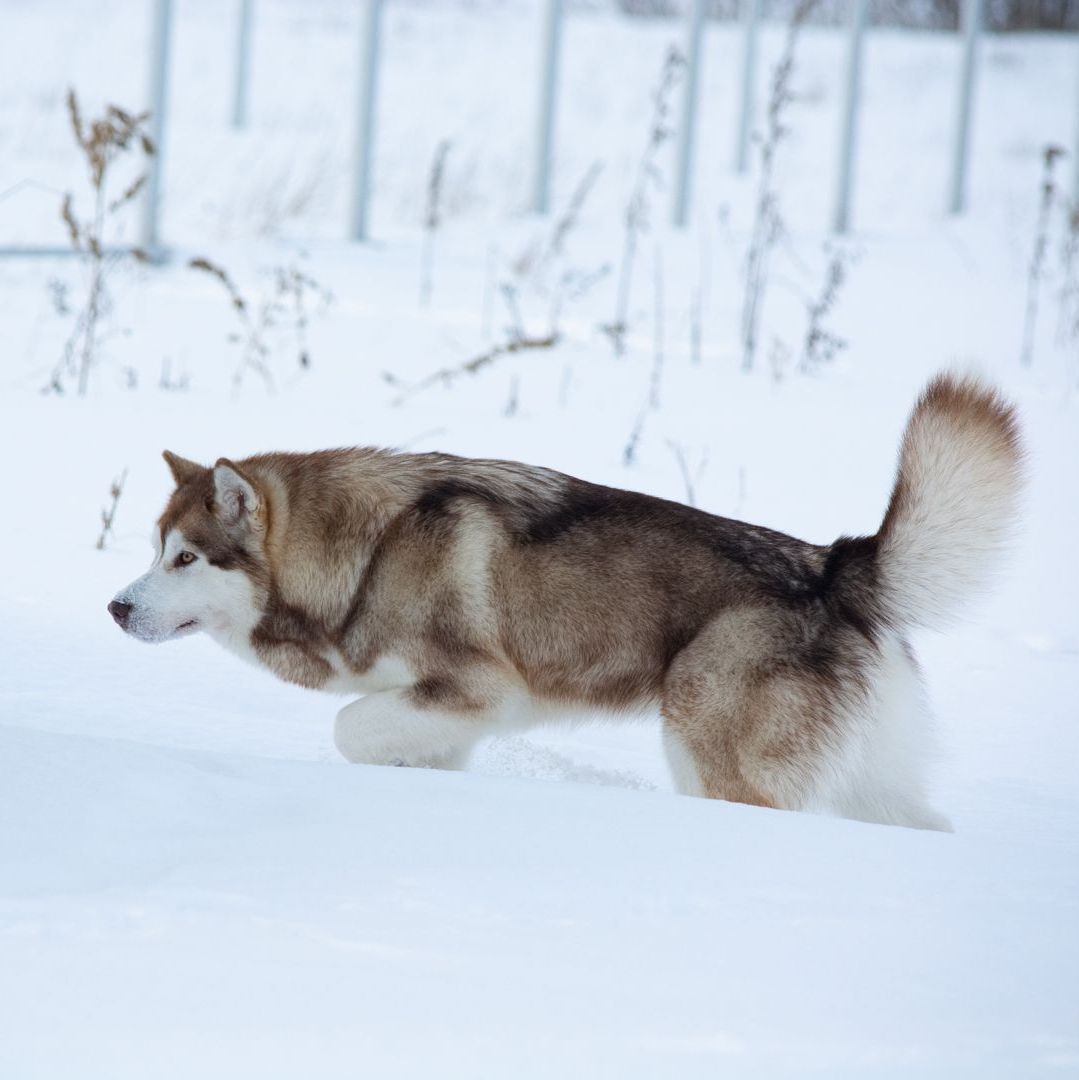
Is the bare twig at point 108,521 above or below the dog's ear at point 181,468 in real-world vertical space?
below

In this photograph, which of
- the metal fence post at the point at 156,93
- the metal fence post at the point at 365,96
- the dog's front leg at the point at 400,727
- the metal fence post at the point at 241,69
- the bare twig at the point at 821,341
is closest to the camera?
the dog's front leg at the point at 400,727

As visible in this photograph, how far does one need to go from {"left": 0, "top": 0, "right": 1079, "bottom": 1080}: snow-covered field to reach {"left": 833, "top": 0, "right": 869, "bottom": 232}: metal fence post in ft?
2.33

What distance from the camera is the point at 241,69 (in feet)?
56.1

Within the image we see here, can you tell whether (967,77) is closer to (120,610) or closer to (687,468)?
(687,468)

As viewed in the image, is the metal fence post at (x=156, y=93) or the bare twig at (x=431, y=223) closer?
the bare twig at (x=431, y=223)

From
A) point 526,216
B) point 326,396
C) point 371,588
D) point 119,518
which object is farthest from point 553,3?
point 371,588

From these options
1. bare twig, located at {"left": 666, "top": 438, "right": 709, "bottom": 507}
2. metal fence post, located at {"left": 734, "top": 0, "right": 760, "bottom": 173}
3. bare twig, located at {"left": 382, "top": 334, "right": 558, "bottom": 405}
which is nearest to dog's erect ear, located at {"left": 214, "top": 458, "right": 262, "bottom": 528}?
bare twig, located at {"left": 666, "top": 438, "right": 709, "bottom": 507}

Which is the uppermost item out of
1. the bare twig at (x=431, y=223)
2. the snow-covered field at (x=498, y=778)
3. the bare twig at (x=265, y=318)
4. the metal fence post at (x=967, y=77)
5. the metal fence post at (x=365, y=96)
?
the metal fence post at (x=967, y=77)

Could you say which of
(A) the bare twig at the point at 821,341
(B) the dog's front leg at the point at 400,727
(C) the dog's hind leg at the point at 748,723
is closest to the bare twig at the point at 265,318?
(A) the bare twig at the point at 821,341

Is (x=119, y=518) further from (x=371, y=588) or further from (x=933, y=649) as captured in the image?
(x=933, y=649)

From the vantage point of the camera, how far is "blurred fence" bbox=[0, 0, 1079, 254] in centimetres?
923

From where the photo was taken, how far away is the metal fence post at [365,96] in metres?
9.97

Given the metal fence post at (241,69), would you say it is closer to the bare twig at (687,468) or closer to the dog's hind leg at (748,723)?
the bare twig at (687,468)

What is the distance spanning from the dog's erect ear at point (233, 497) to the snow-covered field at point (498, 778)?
0.50 meters
